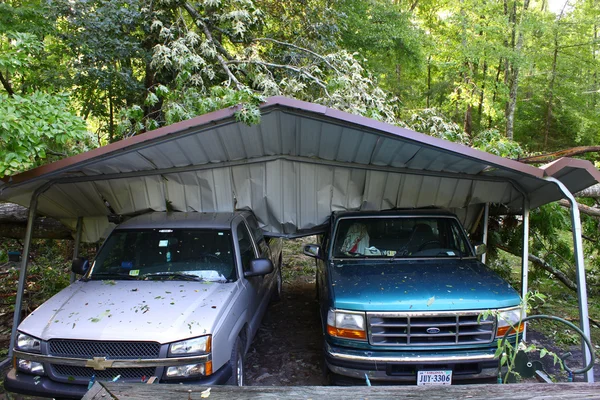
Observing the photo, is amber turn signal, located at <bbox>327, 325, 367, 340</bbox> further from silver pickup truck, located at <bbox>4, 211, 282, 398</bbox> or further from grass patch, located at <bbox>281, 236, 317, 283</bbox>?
grass patch, located at <bbox>281, 236, 317, 283</bbox>

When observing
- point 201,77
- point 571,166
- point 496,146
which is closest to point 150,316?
point 571,166

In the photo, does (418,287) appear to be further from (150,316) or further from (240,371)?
(150,316)

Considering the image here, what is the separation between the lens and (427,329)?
3.93 meters

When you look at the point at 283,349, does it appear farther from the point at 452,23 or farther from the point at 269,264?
the point at 452,23

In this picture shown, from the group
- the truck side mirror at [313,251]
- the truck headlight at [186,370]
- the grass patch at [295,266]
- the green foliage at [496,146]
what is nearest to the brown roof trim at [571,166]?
the green foliage at [496,146]

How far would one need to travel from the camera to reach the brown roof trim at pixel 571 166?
159 inches

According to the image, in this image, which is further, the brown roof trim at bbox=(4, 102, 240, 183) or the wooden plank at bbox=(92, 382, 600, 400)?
the brown roof trim at bbox=(4, 102, 240, 183)

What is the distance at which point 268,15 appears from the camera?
36.9 feet

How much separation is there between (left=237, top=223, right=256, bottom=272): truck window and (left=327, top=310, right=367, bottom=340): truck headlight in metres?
1.43

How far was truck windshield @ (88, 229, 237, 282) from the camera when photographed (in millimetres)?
4703

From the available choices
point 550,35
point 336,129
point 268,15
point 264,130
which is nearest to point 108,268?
point 264,130

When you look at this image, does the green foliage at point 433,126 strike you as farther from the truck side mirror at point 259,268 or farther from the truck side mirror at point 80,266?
the truck side mirror at point 80,266

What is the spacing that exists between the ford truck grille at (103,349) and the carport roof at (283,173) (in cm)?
196

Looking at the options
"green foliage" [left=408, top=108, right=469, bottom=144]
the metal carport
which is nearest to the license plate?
the metal carport
